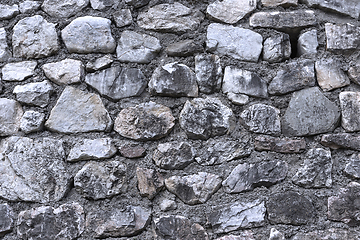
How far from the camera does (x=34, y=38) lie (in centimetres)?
148

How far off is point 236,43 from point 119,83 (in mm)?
541

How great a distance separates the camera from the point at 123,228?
1.32m

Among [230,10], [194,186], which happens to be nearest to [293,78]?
[230,10]

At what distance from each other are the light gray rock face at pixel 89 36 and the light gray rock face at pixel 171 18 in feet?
0.52

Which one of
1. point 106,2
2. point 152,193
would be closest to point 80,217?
point 152,193

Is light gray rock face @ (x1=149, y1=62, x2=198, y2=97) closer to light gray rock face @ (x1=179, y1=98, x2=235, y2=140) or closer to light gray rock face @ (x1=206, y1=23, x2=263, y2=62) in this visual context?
light gray rock face @ (x1=179, y1=98, x2=235, y2=140)

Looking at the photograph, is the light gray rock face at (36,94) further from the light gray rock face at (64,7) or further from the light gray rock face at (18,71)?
the light gray rock face at (64,7)

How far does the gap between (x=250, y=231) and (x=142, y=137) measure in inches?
22.9

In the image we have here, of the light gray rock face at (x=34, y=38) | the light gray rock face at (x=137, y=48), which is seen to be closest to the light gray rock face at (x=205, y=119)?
the light gray rock face at (x=137, y=48)

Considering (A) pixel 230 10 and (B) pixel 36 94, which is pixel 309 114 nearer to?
(A) pixel 230 10

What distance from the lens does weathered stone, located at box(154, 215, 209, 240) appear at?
131 centimetres

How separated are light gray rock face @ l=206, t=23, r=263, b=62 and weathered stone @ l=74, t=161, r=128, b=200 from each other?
659 mm

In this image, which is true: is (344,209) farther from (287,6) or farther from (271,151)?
(287,6)

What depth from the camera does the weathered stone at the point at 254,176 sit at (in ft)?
4.42
